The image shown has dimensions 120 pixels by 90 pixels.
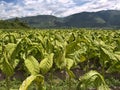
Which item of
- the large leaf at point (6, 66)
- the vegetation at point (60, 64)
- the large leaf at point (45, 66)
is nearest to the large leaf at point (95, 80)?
the vegetation at point (60, 64)

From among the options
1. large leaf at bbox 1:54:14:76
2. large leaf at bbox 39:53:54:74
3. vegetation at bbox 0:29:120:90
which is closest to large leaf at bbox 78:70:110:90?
vegetation at bbox 0:29:120:90

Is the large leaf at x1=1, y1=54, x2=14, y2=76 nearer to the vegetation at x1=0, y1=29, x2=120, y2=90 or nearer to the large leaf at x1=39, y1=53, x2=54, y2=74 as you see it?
the vegetation at x1=0, y1=29, x2=120, y2=90

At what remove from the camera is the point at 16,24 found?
224 feet

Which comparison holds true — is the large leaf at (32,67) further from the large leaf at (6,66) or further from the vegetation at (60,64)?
the large leaf at (6,66)

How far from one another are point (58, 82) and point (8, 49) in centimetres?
411

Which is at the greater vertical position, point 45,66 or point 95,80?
point 45,66

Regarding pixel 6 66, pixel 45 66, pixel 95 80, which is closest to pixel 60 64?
pixel 6 66

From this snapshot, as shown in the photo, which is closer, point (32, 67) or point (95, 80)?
point (95, 80)

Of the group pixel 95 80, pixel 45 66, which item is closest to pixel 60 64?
pixel 45 66

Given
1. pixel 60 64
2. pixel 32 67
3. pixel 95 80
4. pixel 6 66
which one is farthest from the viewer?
pixel 60 64

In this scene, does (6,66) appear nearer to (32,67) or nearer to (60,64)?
(60,64)

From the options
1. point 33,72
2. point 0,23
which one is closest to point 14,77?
point 33,72

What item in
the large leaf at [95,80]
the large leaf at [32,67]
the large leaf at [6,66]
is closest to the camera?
the large leaf at [95,80]

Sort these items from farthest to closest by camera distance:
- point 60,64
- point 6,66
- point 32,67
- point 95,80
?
point 60,64 → point 6,66 → point 32,67 → point 95,80
